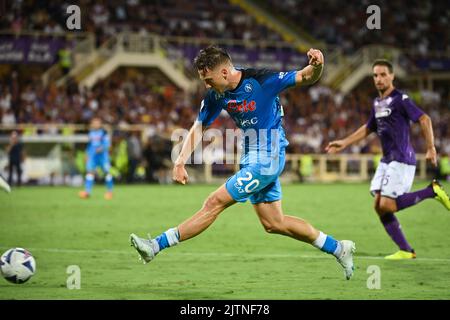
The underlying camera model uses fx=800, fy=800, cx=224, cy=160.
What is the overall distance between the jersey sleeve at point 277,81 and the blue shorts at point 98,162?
13966 mm

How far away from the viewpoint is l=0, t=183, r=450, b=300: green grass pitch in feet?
25.5

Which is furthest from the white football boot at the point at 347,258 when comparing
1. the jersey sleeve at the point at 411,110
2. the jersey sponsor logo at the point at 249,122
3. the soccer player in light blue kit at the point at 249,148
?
the jersey sleeve at the point at 411,110

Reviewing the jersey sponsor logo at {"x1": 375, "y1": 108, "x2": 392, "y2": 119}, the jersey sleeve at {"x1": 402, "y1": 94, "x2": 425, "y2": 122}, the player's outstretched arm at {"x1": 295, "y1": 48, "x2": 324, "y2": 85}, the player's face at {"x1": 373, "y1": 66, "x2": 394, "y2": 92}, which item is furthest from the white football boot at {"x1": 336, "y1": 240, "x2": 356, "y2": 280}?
the player's face at {"x1": 373, "y1": 66, "x2": 394, "y2": 92}

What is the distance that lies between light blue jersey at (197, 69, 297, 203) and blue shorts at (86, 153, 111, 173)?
13.7m

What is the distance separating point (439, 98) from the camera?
42812mm

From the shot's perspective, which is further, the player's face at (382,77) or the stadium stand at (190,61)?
the stadium stand at (190,61)

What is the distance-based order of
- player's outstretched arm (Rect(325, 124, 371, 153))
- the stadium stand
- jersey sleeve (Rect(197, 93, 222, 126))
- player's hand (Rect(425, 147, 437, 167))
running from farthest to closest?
the stadium stand < player's outstretched arm (Rect(325, 124, 371, 153)) < player's hand (Rect(425, 147, 437, 167)) < jersey sleeve (Rect(197, 93, 222, 126))

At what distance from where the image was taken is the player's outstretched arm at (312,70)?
7184 mm

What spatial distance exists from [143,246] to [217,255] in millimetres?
3137

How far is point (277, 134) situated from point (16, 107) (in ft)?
78.9

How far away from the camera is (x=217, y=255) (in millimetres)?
10609

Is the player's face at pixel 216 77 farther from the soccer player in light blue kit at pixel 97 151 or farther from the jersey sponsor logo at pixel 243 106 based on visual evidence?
the soccer player in light blue kit at pixel 97 151

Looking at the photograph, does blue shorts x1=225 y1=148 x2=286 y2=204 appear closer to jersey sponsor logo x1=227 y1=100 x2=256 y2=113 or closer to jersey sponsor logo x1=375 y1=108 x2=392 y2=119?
jersey sponsor logo x1=227 y1=100 x2=256 y2=113

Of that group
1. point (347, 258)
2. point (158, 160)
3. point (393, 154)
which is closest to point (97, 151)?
point (158, 160)
